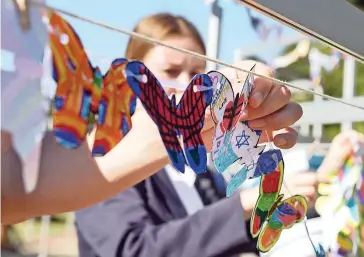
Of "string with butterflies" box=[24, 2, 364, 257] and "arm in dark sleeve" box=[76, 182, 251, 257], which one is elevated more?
"string with butterflies" box=[24, 2, 364, 257]

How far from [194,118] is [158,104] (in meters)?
0.07

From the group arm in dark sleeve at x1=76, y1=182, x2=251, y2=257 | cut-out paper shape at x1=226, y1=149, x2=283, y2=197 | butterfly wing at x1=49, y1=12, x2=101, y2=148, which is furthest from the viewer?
cut-out paper shape at x1=226, y1=149, x2=283, y2=197

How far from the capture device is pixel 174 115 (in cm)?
61

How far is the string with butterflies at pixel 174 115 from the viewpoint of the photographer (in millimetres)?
480

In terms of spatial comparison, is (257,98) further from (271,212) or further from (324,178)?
(324,178)

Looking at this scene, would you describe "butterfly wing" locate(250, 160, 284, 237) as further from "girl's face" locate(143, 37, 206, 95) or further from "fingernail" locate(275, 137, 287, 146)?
"girl's face" locate(143, 37, 206, 95)

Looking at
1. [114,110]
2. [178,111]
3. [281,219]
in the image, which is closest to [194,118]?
[178,111]

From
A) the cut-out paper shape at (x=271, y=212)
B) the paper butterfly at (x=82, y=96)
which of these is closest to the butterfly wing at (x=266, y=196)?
the cut-out paper shape at (x=271, y=212)

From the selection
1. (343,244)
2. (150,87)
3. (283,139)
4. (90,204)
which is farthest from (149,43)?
(343,244)

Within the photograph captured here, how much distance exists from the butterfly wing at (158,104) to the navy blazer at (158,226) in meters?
0.07

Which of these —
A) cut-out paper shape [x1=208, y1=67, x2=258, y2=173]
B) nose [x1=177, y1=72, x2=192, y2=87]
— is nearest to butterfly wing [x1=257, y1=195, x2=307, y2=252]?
cut-out paper shape [x1=208, y1=67, x2=258, y2=173]

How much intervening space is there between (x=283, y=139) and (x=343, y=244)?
0.93 ft

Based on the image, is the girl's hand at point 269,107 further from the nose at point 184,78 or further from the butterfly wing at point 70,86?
the butterfly wing at point 70,86

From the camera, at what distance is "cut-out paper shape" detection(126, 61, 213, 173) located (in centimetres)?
56
